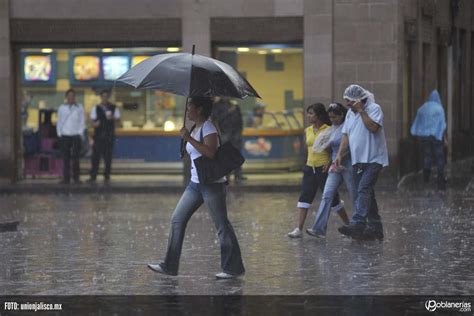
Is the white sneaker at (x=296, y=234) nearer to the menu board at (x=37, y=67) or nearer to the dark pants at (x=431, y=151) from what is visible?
the dark pants at (x=431, y=151)

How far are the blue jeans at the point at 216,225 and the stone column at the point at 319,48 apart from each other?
531 inches

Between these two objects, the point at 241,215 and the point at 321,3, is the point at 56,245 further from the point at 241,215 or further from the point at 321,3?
the point at 321,3

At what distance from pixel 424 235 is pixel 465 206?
4405 millimetres

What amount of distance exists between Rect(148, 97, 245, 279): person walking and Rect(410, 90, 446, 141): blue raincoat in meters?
13.5

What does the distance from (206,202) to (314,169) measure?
405 cm

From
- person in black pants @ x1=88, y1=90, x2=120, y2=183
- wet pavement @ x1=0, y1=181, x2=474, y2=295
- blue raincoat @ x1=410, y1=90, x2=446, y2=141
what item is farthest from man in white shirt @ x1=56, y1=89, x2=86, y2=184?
blue raincoat @ x1=410, y1=90, x2=446, y2=141

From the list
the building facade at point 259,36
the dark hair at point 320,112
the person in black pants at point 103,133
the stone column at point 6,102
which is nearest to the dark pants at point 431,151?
the building facade at point 259,36

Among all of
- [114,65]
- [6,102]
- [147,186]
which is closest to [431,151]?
[147,186]

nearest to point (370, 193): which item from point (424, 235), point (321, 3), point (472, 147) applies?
point (424, 235)

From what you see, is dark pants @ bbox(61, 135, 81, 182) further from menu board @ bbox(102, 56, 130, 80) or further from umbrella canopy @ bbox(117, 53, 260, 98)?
umbrella canopy @ bbox(117, 53, 260, 98)

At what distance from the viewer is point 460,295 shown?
35.4 feet

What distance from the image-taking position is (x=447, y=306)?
33.5 ft

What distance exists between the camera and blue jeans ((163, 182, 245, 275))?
11.8m

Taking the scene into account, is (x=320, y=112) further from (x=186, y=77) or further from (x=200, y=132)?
(x=186, y=77)
